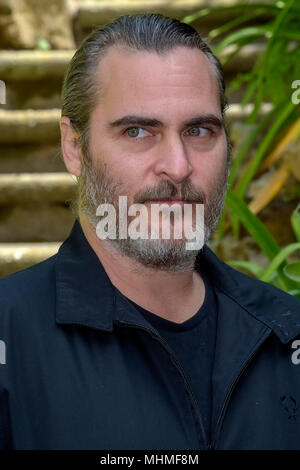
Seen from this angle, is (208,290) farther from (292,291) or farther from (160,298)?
(292,291)

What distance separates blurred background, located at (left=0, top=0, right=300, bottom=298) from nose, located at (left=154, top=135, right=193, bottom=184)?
1.87 feet

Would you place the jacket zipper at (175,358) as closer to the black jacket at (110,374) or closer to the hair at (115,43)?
the black jacket at (110,374)

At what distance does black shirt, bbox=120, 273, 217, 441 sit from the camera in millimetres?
1133

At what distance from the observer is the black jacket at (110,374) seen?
1.04 m

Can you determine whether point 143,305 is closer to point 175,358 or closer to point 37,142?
point 175,358

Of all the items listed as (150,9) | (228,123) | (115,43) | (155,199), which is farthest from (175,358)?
(150,9)

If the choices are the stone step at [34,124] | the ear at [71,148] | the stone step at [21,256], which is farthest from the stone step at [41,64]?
the ear at [71,148]

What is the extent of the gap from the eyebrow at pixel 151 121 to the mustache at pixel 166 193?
10 centimetres

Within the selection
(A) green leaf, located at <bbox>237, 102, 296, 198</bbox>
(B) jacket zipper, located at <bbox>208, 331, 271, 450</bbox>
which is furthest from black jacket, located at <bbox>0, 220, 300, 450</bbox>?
(A) green leaf, located at <bbox>237, 102, 296, 198</bbox>

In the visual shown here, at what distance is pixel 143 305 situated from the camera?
120 cm

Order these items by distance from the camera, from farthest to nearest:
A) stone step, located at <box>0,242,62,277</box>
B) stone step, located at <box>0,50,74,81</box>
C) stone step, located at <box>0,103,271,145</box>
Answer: stone step, located at <box>0,50,74,81</box>, stone step, located at <box>0,103,271,145</box>, stone step, located at <box>0,242,62,277</box>

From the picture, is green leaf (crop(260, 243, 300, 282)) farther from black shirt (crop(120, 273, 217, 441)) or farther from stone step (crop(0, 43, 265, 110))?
stone step (crop(0, 43, 265, 110))
